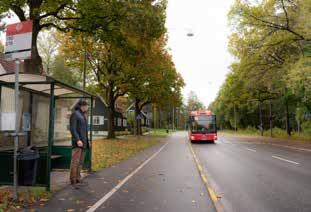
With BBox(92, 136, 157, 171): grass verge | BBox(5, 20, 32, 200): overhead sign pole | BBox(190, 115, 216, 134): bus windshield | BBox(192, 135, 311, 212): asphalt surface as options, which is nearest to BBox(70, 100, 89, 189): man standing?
BBox(5, 20, 32, 200): overhead sign pole

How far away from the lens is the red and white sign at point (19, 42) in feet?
25.7

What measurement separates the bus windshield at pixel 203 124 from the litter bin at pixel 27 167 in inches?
1098

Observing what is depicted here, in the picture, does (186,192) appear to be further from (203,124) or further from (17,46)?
(203,124)

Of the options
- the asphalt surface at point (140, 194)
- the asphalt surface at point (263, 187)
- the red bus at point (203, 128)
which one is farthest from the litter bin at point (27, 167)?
the red bus at point (203, 128)

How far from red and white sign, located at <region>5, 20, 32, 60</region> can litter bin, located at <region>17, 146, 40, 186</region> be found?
2.09m

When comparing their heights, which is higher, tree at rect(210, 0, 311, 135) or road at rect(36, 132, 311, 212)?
tree at rect(210, 0, 311, 135)

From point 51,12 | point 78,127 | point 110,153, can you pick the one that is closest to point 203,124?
point 110,153

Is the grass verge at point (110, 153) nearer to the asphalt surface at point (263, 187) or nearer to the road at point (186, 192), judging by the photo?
the road at point (186, 192)

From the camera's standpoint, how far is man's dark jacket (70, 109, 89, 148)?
9648mm

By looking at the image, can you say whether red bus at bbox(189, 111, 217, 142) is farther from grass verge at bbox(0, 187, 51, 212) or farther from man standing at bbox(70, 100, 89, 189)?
grass verge at bbox(0, 187, 51, 212)

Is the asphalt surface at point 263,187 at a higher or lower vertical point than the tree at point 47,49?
lower

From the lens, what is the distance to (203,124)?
3566cm

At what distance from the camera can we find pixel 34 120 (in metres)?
12.3

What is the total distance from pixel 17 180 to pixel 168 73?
36093mm
